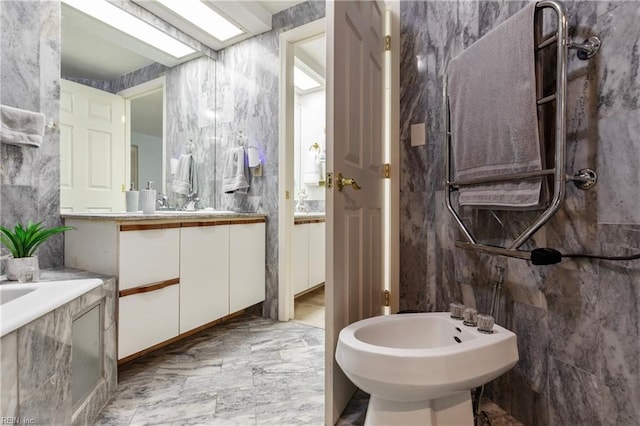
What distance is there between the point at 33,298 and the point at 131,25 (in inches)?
75.4

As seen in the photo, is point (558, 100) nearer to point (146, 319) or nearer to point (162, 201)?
point (146, 319)

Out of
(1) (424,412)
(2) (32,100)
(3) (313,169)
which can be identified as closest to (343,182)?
(1) (424,412)

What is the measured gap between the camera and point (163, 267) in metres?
1.62

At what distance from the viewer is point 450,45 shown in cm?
141

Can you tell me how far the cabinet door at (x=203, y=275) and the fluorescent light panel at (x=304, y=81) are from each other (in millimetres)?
2081

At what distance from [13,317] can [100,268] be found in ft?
2.28

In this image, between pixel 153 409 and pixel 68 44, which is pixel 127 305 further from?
pixel 68 44

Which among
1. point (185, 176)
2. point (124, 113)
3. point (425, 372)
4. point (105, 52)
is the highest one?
point (105, 52)

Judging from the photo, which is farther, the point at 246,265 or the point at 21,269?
the point at 246,265

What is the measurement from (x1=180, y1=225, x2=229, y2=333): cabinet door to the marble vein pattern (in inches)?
7.8

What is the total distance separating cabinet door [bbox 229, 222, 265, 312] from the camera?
2092 millimetres

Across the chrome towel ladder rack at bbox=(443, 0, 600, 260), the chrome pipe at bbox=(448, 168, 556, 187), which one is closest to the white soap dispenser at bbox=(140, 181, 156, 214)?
the chrome pipe at bbox=(448, 168, 556, 187)

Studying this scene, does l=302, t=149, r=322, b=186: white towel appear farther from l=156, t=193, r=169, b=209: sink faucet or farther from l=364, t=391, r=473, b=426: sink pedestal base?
l=364, t=391, r=473, b=426: sink pedestal base

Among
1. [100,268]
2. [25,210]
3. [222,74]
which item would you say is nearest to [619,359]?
[100,268]
